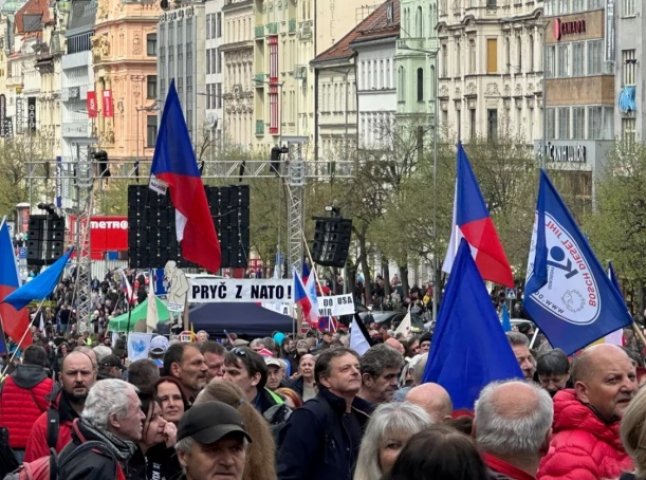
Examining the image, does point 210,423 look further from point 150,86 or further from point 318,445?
point 150,86

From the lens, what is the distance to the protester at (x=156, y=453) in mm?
9781

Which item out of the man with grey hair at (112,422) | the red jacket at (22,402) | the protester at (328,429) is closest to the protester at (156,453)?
the man with grey hair at (112,422)

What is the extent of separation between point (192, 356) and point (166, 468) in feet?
6.93

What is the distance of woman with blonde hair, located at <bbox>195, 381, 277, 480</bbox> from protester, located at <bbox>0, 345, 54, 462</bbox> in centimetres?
549

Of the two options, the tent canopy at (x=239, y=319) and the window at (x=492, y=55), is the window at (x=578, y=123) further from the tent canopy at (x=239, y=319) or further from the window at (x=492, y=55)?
the tent canopy at (x=239, y=319)

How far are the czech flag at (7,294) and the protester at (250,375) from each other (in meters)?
8.96

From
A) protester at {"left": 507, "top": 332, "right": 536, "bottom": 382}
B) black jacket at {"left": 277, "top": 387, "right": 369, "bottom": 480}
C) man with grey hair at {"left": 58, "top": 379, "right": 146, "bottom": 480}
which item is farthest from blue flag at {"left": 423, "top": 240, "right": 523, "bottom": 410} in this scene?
protester at {"left": 507, "top": 332, "right": 536, "bottom": 382}

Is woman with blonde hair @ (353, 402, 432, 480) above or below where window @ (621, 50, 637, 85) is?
below

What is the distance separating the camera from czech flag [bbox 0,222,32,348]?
2134 centimetres

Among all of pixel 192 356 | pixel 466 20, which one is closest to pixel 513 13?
pixel 466 20

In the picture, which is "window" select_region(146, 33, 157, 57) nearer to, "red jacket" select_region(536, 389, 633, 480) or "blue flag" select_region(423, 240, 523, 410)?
"blue flag" select_region(423, 240, 523, 410)

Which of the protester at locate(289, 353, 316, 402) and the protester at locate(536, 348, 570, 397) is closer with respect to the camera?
the protester at locate(536, 348, 570, 397)

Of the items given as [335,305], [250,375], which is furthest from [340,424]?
[335,305]

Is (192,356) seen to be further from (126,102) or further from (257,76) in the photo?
(126,102)
